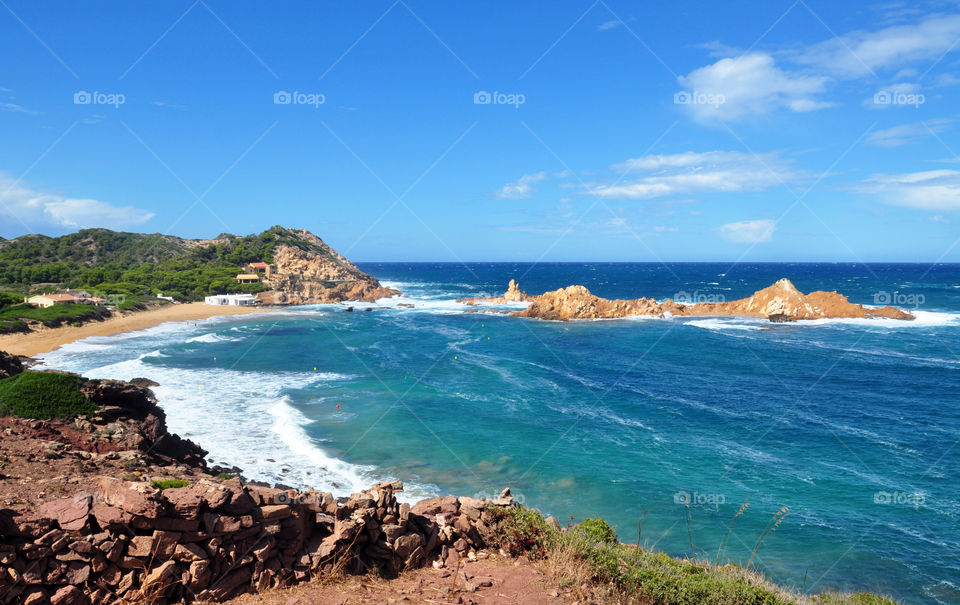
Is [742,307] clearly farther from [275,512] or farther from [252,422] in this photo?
[275,512]

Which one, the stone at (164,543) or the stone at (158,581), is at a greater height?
the stone at (164,543)

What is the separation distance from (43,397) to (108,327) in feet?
146

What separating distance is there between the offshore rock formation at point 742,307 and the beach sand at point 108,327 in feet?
137

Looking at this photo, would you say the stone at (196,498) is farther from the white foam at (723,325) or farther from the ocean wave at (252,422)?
the white foam at (723,325)

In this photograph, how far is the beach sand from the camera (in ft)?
134

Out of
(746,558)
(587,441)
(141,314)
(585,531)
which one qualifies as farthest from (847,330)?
(141,314)

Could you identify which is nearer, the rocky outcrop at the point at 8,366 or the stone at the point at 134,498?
the stone at the point at 134,498

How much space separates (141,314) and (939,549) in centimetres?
7280

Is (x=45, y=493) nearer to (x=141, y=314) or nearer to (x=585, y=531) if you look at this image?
(x=585, y=531)

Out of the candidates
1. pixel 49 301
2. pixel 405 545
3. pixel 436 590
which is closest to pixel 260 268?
pixel 49 301

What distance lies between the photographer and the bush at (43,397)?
1517cm

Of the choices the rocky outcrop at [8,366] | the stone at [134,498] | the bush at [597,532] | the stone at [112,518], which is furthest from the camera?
the rocky outcrop at [8,366]

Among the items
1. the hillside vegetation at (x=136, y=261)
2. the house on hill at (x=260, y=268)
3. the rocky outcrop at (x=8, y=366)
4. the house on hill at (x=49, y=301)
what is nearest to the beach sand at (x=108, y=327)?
the house on hill at (x=49, y=301)

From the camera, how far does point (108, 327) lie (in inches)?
2083
